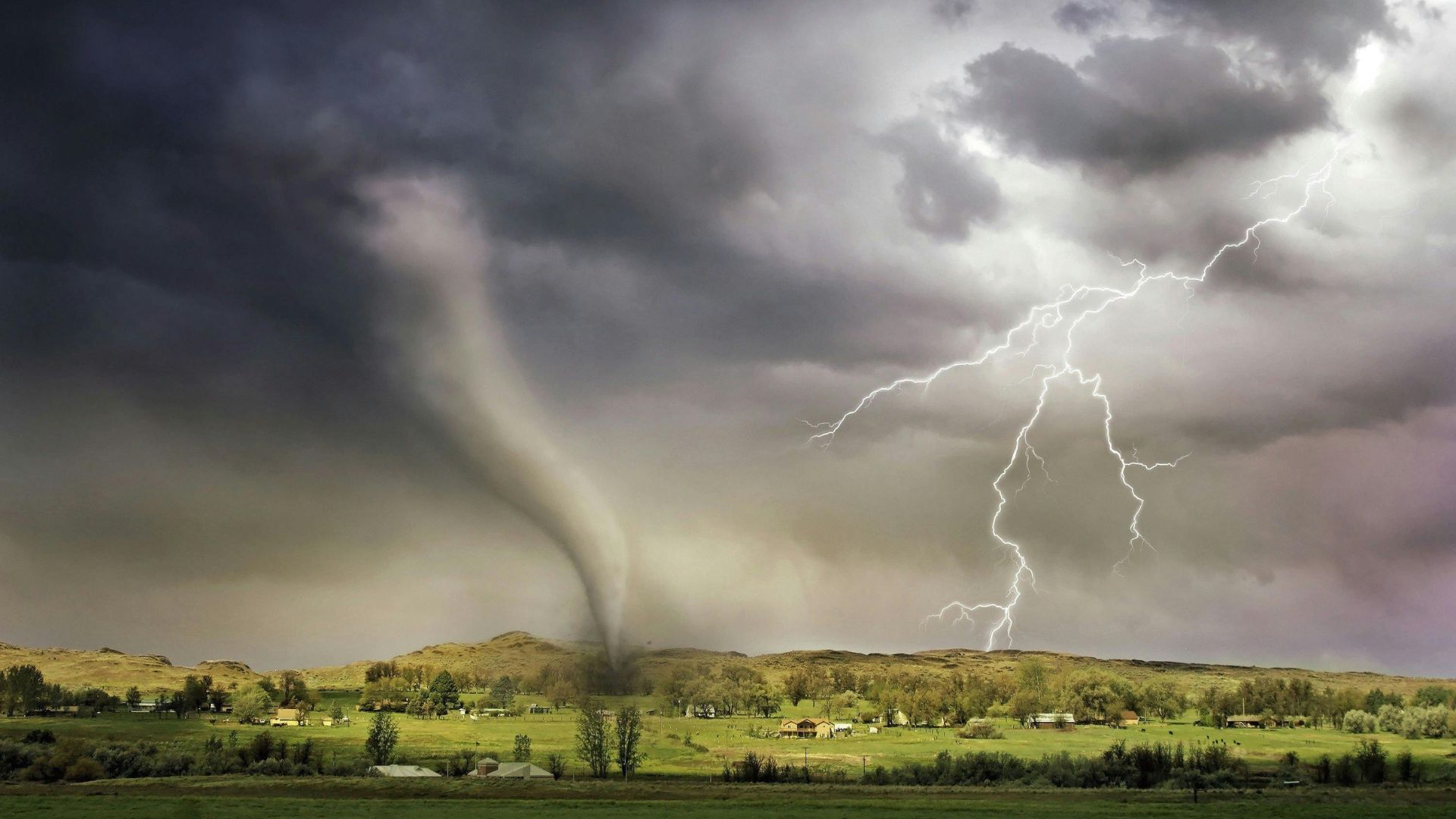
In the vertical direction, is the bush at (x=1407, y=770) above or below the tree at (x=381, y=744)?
above

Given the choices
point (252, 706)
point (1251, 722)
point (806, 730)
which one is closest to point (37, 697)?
point (252, 706)

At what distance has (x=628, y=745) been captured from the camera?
10962 cm

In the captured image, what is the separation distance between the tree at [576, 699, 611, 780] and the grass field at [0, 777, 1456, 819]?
12.4 meters

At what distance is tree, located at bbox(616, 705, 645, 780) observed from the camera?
107500 mm

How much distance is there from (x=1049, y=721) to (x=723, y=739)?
57.4 m

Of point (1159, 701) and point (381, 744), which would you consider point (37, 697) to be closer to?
point (381, 744)

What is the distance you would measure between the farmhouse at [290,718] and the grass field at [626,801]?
72702 millimetres

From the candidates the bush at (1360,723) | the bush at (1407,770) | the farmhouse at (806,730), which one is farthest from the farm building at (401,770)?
the bush at (1360,723)

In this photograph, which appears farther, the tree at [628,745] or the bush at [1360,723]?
the bush at [1360,723]

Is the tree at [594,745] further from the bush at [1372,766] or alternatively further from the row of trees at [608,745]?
the bush at [1372,766]

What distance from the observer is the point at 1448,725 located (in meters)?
131

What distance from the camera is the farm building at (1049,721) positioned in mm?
157250

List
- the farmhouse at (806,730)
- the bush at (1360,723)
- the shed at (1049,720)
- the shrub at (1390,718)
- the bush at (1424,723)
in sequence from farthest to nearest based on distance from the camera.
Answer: the shed at (1049,720), the farmhouse at (806,730), the bush at (1360,723), the shrub at (1390,718), the bush at (1424,723)

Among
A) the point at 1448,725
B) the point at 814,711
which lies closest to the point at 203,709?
the point at 814,711
